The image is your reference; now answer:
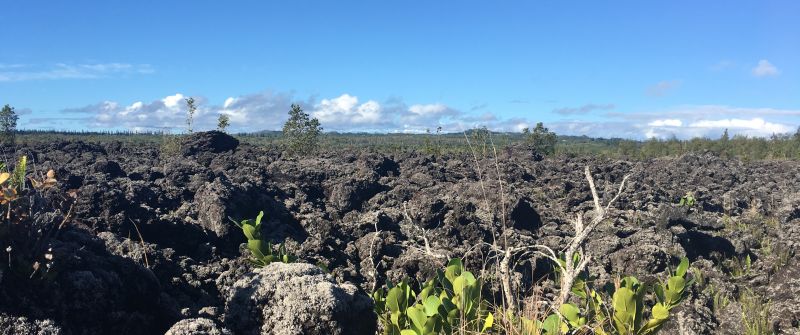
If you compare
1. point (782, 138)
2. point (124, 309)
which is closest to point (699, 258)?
point (124, 309)

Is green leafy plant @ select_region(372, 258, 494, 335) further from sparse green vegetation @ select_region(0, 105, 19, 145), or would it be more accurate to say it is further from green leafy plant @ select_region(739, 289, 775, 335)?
sparse green vegetation @ select_region(0, 105, 19, 145)

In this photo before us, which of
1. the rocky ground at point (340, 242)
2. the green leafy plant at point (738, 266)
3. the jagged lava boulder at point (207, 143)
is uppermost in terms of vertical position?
the jagged lava boulder at point (207, 143)

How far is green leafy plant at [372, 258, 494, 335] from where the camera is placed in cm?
320

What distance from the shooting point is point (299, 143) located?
25812mm

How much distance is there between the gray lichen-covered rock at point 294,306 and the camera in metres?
3.27

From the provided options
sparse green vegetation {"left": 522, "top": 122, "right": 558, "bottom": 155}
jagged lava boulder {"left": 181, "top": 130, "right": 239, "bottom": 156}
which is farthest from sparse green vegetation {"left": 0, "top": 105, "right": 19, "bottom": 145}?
sparse green vegetation {"left": 522, "top": 122, "right": 558, "bottom": 155}

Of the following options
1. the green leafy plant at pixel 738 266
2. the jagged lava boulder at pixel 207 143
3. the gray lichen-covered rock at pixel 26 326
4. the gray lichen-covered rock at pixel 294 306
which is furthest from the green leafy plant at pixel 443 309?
the jagged lava boulder at pixel 207 143

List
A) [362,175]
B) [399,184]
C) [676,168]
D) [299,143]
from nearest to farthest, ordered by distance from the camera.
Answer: [399,184]
[362,175]
[676,168]
[299,143]

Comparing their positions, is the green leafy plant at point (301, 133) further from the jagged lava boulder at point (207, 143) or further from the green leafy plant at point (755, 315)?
the green leafy plant at point (755, 315)

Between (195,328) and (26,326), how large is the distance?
822 millimetres

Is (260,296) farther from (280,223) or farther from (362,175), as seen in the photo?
(362,175)

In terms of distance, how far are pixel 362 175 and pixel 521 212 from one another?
5.45 meters

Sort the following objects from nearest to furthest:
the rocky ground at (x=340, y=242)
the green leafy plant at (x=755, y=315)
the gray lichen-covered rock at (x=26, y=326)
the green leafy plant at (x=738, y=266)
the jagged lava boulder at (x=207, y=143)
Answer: the gray lichen-covered rock at (x=26, y=326)
the rocky ground at (x=340, y=242)
the green leafy plant at (x=755, y=315)
the green leafy plant at (x=738, y=266)
the jagged lava boulder at (x=207, y=143)

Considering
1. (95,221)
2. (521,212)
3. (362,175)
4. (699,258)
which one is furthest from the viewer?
(362,175)
